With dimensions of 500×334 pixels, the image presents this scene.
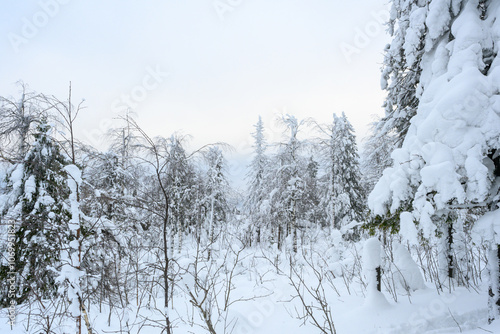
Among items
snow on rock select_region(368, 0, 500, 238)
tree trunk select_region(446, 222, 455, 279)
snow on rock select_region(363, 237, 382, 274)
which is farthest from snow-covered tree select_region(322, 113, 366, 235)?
snow on rock select_region(368, 0, 500, 238)

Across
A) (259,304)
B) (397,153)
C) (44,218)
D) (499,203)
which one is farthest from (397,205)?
(44,218)

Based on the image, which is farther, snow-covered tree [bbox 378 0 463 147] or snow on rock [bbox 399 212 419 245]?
snow-covered tree [bbox 378 0 463 147]

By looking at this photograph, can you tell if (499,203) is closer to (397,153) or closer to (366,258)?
(397,153)

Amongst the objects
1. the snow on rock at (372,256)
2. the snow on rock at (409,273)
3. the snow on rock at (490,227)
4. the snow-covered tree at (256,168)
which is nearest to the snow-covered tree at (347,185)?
the snow-covered tree at (256,168)

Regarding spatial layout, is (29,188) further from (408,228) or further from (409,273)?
(409,273)

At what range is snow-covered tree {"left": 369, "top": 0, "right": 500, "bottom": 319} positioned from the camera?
3273 millimetres

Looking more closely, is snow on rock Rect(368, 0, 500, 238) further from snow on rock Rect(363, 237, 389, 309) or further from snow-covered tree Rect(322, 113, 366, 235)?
snow-covered tree Rect(322, 113, 366, 235)

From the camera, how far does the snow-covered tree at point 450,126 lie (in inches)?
129

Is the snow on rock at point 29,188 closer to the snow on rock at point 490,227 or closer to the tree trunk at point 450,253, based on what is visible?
the snow on rock at point 490,227

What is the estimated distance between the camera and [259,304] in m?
5.55

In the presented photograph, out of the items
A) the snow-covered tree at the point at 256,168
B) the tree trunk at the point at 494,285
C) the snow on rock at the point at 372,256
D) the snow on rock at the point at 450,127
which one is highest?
the snow-covered tree at the point at 256,168

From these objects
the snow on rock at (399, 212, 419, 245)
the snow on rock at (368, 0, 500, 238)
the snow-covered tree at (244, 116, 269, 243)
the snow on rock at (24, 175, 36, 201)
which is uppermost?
the snow-covered tree at (244, 116, 269, 243)

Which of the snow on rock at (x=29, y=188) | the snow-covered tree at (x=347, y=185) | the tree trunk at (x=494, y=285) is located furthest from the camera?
the snow-covered tree at (x=347, y=185)

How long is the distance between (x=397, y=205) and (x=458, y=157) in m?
1.14
